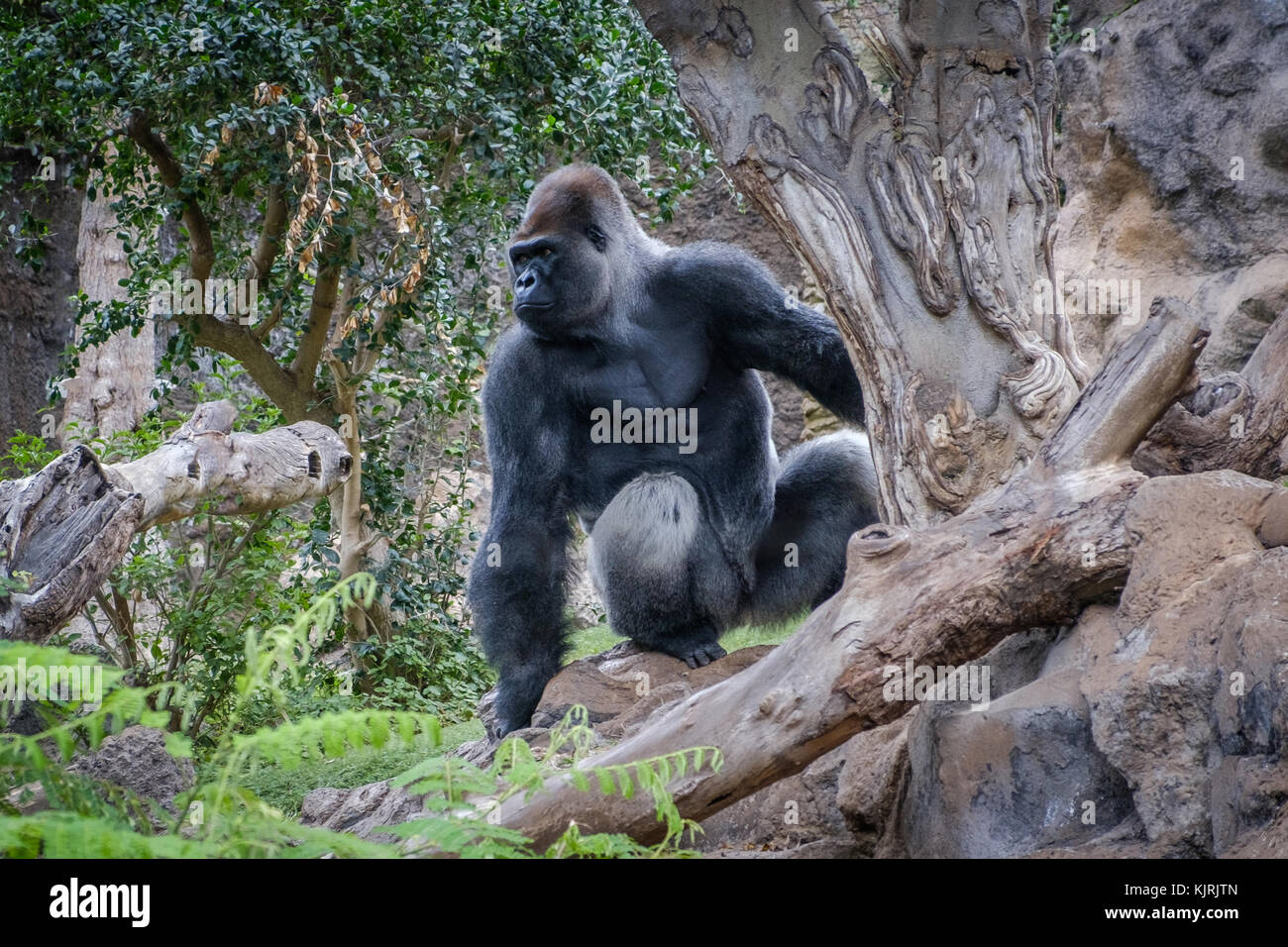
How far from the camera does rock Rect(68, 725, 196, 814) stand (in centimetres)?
368

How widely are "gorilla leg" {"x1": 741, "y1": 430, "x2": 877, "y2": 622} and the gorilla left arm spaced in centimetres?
29

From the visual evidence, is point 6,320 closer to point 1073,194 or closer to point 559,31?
point 559,31

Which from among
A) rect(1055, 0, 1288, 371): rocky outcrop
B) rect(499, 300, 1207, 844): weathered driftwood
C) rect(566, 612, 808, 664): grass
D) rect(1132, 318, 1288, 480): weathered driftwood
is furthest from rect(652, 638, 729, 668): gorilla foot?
rect(1055, 0, 1288, 371): rocky outcrop

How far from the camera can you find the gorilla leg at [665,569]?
426cm

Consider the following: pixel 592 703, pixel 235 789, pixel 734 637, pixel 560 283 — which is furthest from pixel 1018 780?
pixel 734 637

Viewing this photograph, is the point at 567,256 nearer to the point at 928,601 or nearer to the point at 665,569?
the point at 665,569

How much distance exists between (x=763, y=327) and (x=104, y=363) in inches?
207

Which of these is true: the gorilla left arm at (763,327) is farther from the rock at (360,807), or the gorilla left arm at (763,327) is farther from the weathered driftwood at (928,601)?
the rock at (360,807)

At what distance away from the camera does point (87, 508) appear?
3.54 m

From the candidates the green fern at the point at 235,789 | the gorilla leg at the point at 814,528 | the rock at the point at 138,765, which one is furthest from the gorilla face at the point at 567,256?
the green fern at the point at 235,789

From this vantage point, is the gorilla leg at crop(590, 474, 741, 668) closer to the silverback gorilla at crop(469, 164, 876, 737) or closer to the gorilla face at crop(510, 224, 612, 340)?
the silverback gorilla at crop(469, 164, 876, 737)

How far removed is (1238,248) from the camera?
667cm
